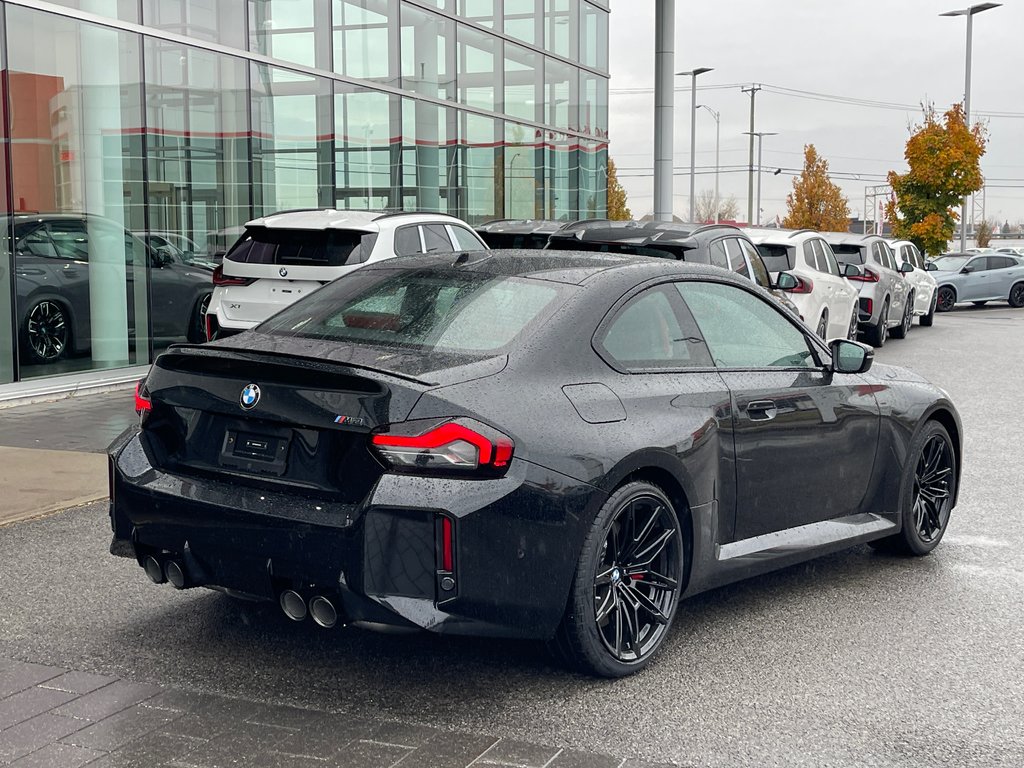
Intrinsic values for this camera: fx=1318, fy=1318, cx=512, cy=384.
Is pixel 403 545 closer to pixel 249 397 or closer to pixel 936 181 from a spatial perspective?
pixel 249 397

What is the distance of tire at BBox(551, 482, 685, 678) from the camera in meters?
4.49

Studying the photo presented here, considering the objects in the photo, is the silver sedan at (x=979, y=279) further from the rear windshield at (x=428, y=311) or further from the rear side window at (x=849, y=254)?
the rear windshield at (x=428, y=311)

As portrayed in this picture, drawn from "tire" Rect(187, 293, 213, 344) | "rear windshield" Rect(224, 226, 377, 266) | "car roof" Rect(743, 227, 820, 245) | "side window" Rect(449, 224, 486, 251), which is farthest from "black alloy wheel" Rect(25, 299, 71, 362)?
"car roof" Rect(743, 227, 820, 245)

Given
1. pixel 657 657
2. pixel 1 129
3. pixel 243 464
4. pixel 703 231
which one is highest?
pixel 1 129

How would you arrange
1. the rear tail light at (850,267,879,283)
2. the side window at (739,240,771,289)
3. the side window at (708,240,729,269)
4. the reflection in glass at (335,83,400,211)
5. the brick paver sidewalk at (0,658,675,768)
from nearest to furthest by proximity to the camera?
1. the brick paver sidewalk at (0,658,675,768)
2. the side window at (708,240,729,269)
3. the side window at (739,240,771,289)
4. the reflection in glass at (335,83,400,211)
5. the rear tail light at (850,267,879,283)

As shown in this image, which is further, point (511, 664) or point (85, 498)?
point (85, 498)

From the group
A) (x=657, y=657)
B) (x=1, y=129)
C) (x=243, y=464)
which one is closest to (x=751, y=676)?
(x=657, y=657)

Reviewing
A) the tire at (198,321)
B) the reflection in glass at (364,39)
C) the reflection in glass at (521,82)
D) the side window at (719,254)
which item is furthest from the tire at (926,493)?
the reflection in glass at (521,82)

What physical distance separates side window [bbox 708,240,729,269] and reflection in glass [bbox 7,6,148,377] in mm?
6384

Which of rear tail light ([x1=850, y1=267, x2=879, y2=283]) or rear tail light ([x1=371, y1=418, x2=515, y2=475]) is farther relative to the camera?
rear tail light ([x1=850, y1=267, x2=879, y2=283])

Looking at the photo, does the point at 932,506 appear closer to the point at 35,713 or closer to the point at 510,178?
the point at 35,713

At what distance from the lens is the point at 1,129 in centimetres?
1268

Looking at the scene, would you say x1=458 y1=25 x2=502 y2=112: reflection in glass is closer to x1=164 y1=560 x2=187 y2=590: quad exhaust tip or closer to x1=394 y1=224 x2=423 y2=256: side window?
x1=394 y1=224 x2=423 y2=256: side window

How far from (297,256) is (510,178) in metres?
13.4
